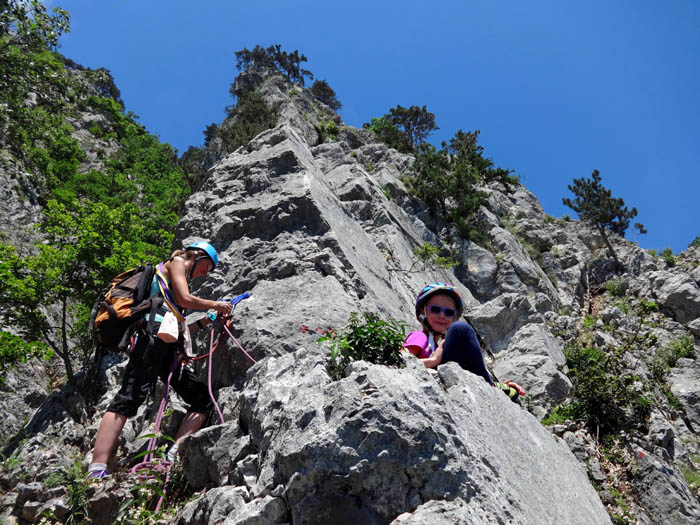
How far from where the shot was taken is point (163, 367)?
15.7ft

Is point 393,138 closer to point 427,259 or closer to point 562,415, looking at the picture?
point 427,259

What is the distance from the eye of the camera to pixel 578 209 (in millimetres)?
29484

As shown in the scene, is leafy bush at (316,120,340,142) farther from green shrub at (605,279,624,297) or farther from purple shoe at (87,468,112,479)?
purple shoe at (87,468,112,479)

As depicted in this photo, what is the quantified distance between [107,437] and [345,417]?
258cm

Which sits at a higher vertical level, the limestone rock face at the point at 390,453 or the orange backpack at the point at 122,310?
the orange backpack at the point at 122,310

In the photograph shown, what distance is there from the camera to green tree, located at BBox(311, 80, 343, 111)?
40781mm

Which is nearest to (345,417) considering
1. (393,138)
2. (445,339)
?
(445,339)

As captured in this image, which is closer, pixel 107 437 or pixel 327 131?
pixel 107 437

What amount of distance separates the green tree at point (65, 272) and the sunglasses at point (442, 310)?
717 cm

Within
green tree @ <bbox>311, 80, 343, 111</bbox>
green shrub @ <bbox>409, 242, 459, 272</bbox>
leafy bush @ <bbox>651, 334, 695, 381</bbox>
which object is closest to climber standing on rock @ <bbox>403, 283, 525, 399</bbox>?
green shrub @ <bbox>409, 242, 459, 272</bbox>

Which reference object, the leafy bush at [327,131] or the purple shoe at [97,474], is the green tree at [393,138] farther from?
the purple shoe at [97,474]

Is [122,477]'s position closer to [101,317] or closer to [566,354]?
[101,317]

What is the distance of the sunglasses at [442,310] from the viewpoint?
5020 mm

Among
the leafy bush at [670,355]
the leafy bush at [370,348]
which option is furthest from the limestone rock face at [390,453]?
the leafy bush at [670,355]
